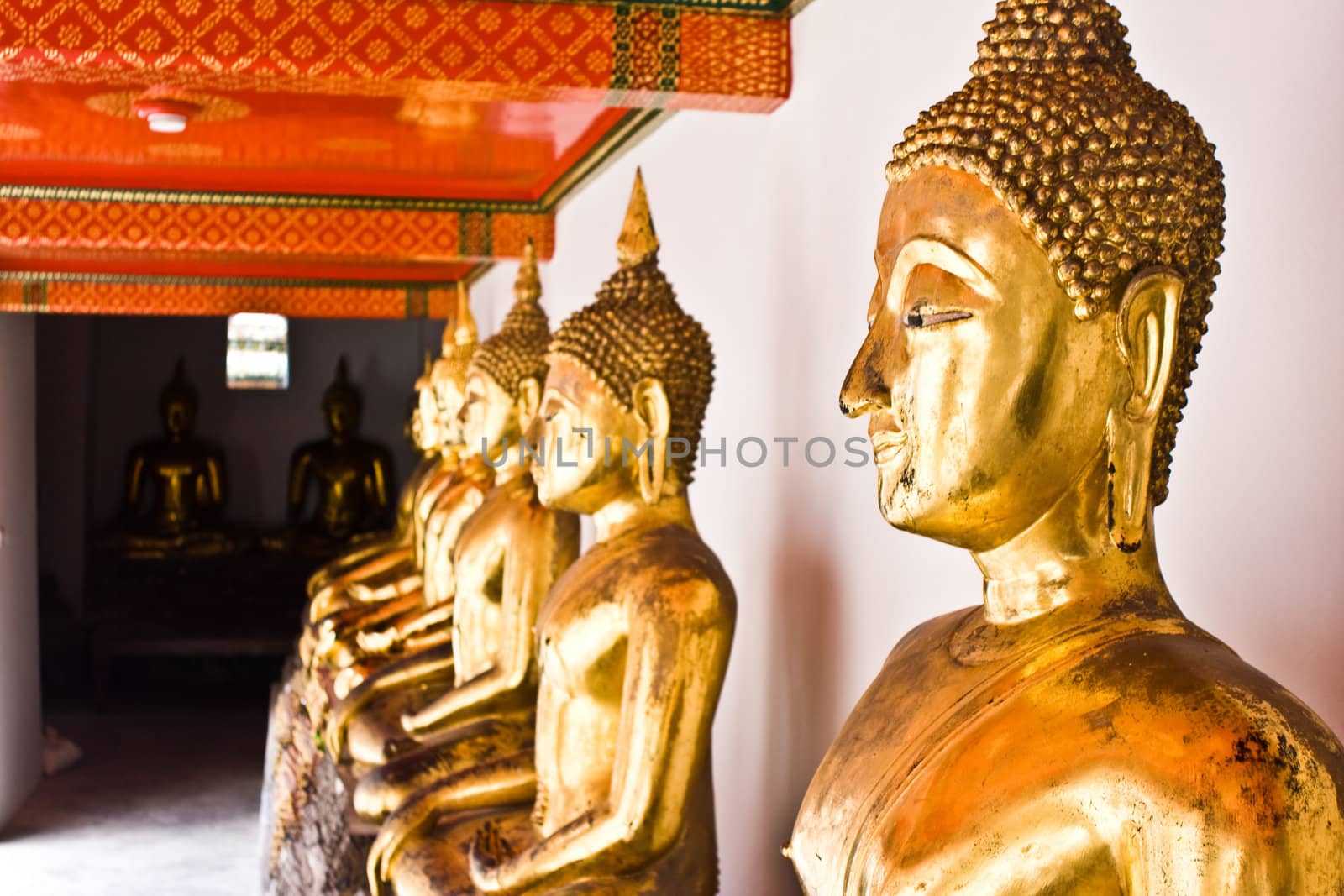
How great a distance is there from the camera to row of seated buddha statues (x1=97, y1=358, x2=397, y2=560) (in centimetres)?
1109

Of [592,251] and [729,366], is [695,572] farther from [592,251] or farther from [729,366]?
[592,251]

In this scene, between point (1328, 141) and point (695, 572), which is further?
point (695, 572)

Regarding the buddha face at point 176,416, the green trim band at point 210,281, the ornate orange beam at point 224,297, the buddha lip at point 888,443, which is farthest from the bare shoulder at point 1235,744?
the buddha face at point 176,416

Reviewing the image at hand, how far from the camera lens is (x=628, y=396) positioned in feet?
8.38

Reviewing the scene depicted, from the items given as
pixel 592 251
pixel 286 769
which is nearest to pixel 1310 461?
pixel 592 251

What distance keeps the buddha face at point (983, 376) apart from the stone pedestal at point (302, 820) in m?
2.02

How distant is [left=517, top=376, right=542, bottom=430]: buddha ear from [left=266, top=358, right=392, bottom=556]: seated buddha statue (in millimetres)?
7754

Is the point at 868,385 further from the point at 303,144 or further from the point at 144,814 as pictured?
the point at 144,814

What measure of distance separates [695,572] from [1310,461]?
3.60 ft

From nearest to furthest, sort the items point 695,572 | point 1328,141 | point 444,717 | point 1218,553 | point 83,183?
point 1328,141 < point 1218,553 < point 695,572 < point 444,717 < point 83,183

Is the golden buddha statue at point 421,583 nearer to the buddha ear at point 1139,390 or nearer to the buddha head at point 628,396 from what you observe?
the buddha head at point 628,396

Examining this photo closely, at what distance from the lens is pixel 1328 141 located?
1.46 m

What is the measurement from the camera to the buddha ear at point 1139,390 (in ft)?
4.28

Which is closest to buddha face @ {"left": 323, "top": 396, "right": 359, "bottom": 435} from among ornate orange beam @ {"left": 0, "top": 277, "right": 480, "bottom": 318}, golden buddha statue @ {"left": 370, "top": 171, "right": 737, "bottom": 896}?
ornate orange beam @ {"left": 0, "top": 277, "right": 480, "bottom": 318}
